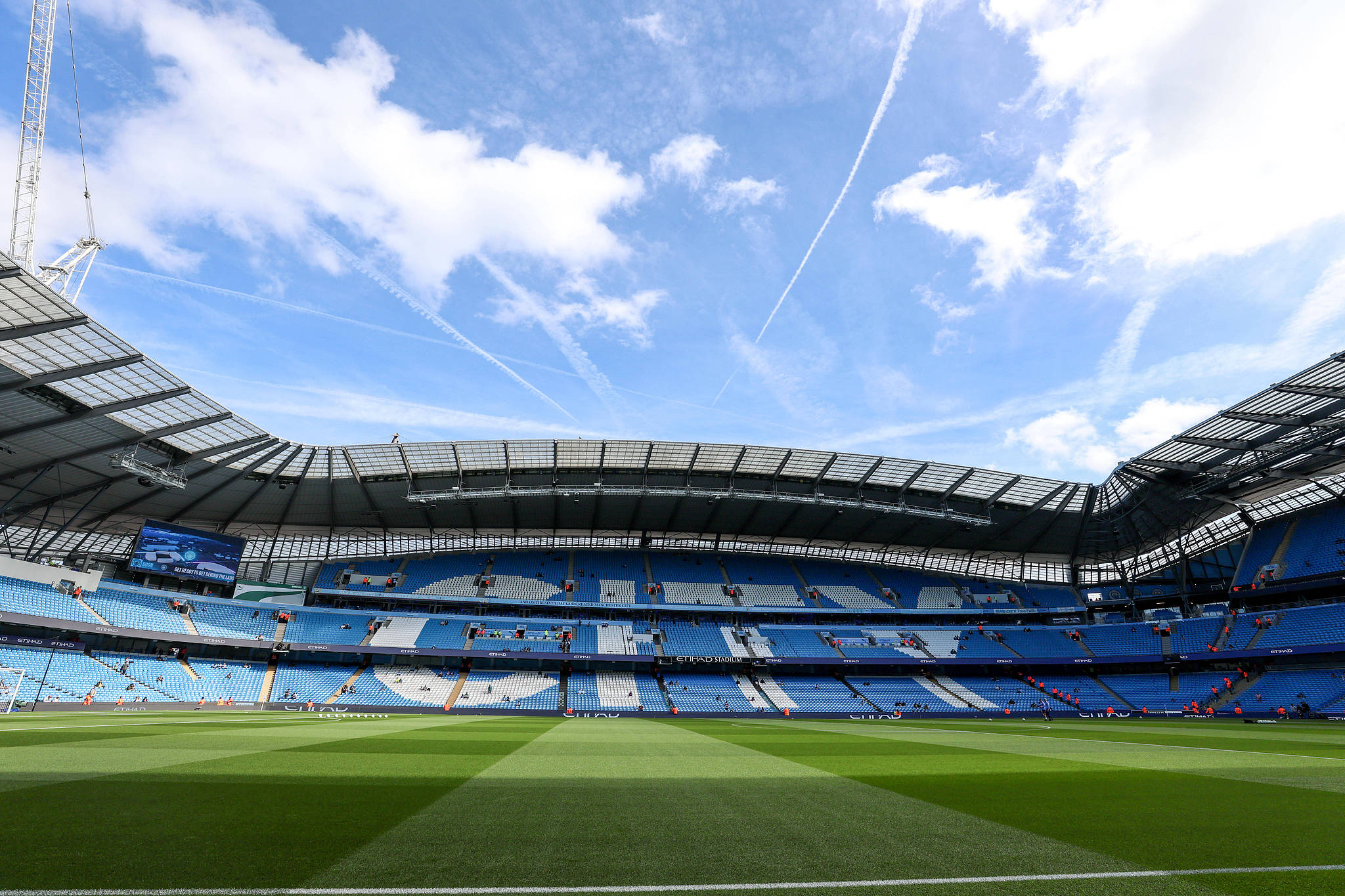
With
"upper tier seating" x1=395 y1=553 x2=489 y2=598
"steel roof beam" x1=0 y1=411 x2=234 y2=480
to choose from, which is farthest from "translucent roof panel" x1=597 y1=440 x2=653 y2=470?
"steel roof beam" x1=0 y1=411 x2=234 y2=480

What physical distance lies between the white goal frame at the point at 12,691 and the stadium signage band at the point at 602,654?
426 cm

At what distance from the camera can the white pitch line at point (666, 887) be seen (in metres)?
4.03

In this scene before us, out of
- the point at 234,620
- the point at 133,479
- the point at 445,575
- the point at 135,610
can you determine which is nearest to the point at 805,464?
the point at 445,575

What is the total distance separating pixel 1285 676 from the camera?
41562 millimetres

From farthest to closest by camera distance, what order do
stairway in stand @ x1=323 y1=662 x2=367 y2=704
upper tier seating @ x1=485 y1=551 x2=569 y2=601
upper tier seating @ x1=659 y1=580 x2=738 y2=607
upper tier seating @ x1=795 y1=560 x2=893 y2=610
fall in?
upper tier seating @ x1=795 y1=560 x2=893 y2=610 → upper tier seating @ x1=659 y1=580 x2=738 y2=607 → upper tier seating @ x1=485 y1=551 x2=569 y2=601 → stairway in stand @ x1=323 y1=662 x2=367 y2=704

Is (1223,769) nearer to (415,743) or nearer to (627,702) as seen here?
(415,743)

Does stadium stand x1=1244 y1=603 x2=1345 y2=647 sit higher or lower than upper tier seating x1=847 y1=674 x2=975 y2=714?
higher

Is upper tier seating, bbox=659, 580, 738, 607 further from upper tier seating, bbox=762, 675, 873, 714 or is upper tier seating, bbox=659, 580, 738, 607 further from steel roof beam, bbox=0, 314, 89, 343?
steel roof beam, bbox=0, 314, 89, 343

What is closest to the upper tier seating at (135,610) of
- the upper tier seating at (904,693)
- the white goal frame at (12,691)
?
the white goal frame at (12,691)

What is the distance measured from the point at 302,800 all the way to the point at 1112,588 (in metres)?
74.4

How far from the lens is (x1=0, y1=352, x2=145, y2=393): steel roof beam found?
27578 millimetres

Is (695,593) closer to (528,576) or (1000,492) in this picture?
(528,576)

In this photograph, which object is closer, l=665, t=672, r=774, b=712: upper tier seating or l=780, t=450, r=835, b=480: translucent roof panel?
l=780, t=450, r=835, b=480: translucent roof panel

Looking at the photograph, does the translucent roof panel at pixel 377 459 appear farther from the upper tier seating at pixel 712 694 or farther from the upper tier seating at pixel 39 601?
the upper tier seating at pixel 712 694
